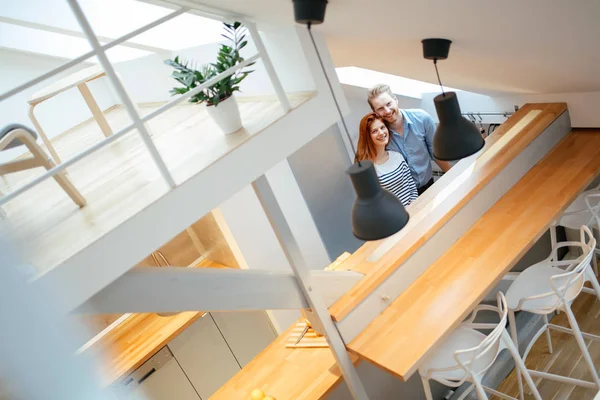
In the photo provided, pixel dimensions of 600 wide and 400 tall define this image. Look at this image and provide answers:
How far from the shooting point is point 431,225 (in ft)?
9.91

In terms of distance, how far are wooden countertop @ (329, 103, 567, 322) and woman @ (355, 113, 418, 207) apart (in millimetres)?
424

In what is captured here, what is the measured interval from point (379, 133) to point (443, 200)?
77cm

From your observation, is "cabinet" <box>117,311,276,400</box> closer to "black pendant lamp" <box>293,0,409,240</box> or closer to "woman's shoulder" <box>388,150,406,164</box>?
"woman's shoulder" <box>388,150,406,164</box>

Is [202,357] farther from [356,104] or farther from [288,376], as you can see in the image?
[356,104]

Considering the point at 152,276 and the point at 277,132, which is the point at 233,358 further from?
the point at 277,132

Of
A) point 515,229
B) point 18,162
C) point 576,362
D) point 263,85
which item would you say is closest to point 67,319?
point 18,162

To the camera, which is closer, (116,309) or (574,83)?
(116,309)

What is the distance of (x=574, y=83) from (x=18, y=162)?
316cm

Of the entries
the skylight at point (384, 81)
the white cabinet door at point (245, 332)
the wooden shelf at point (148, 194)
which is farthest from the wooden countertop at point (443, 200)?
the white cabinet door at point (245, 332)

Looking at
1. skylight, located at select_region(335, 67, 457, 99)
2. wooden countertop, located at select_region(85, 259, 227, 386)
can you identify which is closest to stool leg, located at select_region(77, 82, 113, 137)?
wooden countertop, located at select_region(85, 259, 227, 386)

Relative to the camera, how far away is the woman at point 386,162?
3.71 m

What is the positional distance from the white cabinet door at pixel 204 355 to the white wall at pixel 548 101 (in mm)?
2899

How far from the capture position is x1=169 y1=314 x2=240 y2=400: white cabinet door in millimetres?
3961

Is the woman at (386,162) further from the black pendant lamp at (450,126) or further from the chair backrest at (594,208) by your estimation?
the black pendant lamp at (450,126)
